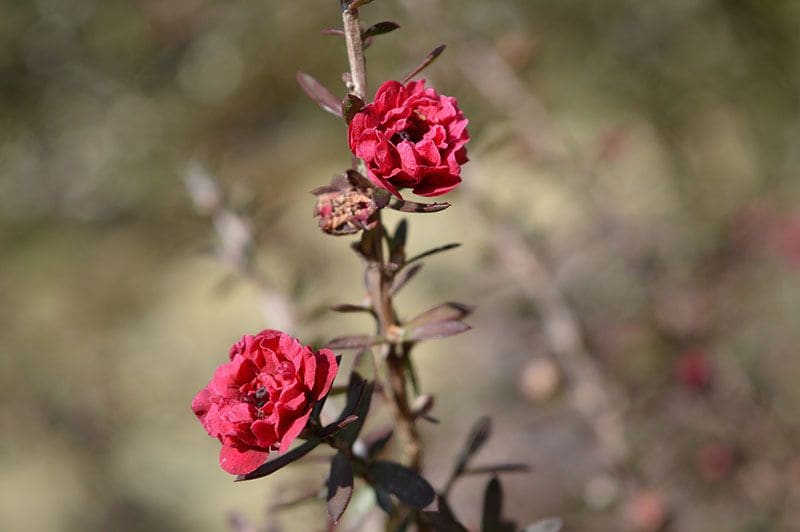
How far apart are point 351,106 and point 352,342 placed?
0.14 meters

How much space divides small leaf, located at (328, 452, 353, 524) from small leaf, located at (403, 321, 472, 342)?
0.08 m

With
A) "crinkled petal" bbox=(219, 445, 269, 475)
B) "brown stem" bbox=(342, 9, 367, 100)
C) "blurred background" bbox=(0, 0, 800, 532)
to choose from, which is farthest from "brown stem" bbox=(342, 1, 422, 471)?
"blurred background" bbox=(0, 0, 800, 532)

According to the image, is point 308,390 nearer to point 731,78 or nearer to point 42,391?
point 731,78

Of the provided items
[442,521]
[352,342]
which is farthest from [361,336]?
[442,521]

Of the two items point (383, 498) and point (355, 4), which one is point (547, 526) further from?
point (355, 4)

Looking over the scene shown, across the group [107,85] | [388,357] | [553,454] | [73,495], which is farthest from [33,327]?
[388,357]

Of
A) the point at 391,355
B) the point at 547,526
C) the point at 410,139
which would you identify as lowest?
the point at 547,526

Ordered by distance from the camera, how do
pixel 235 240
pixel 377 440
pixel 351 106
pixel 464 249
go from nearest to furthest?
1. pixel 351 106
2. pixel 377 440
3. pixel 235 240
4. pixel 464 249

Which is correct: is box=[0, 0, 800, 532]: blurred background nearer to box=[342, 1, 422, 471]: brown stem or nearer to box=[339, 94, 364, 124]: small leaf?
box=[342, 1, 422, 471]: brown stem

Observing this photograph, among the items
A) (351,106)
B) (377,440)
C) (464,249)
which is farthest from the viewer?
(464,249)

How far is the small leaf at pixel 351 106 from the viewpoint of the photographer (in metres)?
0.36

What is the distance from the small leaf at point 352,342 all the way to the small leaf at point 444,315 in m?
0.03

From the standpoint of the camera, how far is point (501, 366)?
61.0 inches

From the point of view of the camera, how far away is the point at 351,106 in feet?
1.21
